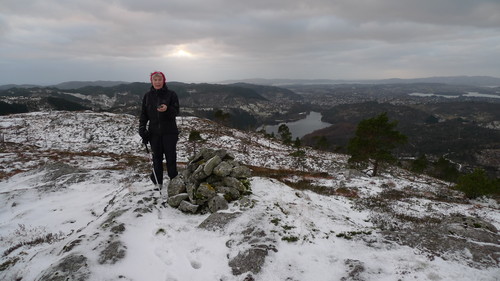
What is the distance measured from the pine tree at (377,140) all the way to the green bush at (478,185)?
7476 mm

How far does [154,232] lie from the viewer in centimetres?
660

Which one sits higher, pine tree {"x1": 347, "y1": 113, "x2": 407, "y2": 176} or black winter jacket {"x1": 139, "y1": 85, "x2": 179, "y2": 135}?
black winter jacket {"x1": 139, "y1": 85, "x2": 179, "y2": 135}

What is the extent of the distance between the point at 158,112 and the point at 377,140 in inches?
1010

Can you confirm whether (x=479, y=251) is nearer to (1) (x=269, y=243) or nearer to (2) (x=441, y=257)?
(2) (x=441, y=257)

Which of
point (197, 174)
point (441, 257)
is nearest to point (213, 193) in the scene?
point (197, 174)

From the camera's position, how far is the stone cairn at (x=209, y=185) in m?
8.18

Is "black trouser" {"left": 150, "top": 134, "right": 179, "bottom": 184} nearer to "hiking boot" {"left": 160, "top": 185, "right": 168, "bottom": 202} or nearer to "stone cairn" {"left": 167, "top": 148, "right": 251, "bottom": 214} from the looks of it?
"stone cairn" {"left": 167, "top": 148, "right": 251, "bottom": 214}

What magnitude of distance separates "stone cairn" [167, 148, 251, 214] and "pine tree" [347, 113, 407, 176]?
70.2 ft

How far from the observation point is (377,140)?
87.1 ft

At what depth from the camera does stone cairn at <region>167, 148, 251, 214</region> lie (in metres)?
8.18

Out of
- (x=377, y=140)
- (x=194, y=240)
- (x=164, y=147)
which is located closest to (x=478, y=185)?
(x=377, y=140)

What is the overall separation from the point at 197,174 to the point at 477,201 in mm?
21662

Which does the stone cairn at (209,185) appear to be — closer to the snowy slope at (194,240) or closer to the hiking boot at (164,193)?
the hiking boot at (164,193)

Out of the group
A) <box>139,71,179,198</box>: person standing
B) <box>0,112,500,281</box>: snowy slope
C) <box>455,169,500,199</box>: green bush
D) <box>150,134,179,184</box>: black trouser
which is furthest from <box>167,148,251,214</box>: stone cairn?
<box>455,169,500,199</box>: green bush
